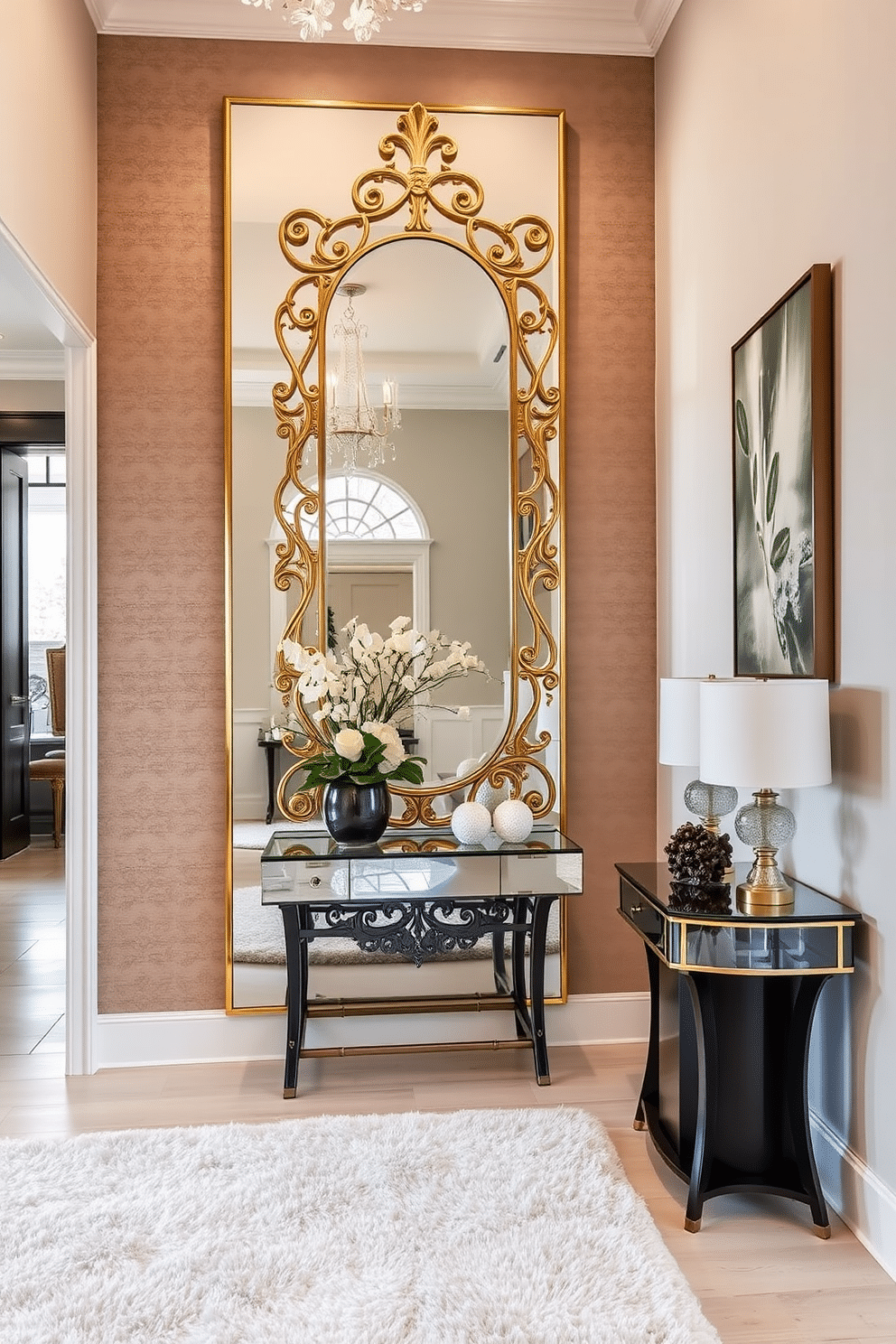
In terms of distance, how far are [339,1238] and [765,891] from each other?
1185mm

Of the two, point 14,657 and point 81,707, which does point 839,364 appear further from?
point 14,657

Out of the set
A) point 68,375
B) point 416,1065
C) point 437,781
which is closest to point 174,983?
point 416,1065

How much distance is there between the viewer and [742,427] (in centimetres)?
286

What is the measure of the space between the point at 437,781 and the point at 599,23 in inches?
101

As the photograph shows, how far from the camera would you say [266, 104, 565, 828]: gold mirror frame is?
343 cm

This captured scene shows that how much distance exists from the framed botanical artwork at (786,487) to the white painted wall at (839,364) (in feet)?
0.13

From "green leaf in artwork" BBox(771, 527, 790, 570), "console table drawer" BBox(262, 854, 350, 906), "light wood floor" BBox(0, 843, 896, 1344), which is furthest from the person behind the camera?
"console table drawer" BBox(262, 854, 350, 906)

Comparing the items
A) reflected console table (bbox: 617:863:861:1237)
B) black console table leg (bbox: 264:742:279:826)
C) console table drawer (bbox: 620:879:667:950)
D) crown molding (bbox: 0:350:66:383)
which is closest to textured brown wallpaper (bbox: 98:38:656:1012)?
black console table leg (bbox: 264:742:279:826)

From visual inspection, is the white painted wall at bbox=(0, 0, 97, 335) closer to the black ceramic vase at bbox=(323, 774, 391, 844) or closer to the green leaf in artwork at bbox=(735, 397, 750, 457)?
the black ceramic vase at bbox=(323, 774, 391, 844)

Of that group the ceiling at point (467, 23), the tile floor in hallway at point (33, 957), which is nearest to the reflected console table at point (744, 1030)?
the tile floor in hallway at point (33, 957)

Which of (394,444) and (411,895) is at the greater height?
(394,444)

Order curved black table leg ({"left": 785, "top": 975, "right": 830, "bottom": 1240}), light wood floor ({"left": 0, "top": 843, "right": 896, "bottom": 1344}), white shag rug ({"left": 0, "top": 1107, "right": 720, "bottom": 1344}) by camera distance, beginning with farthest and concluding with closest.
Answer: curved black table leg ({"left": 785, "top": 975, "right": 830, "bottom": 1240}), light wood floor ({"left": 0, "top": 843, "right": 896, "bottom": 1344}), white shag rug ({"left": 0, "top": 1107, "right": 720, "bottom": 1344})

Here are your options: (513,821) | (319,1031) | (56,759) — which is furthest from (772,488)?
(56,759)

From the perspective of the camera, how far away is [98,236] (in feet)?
11.1
